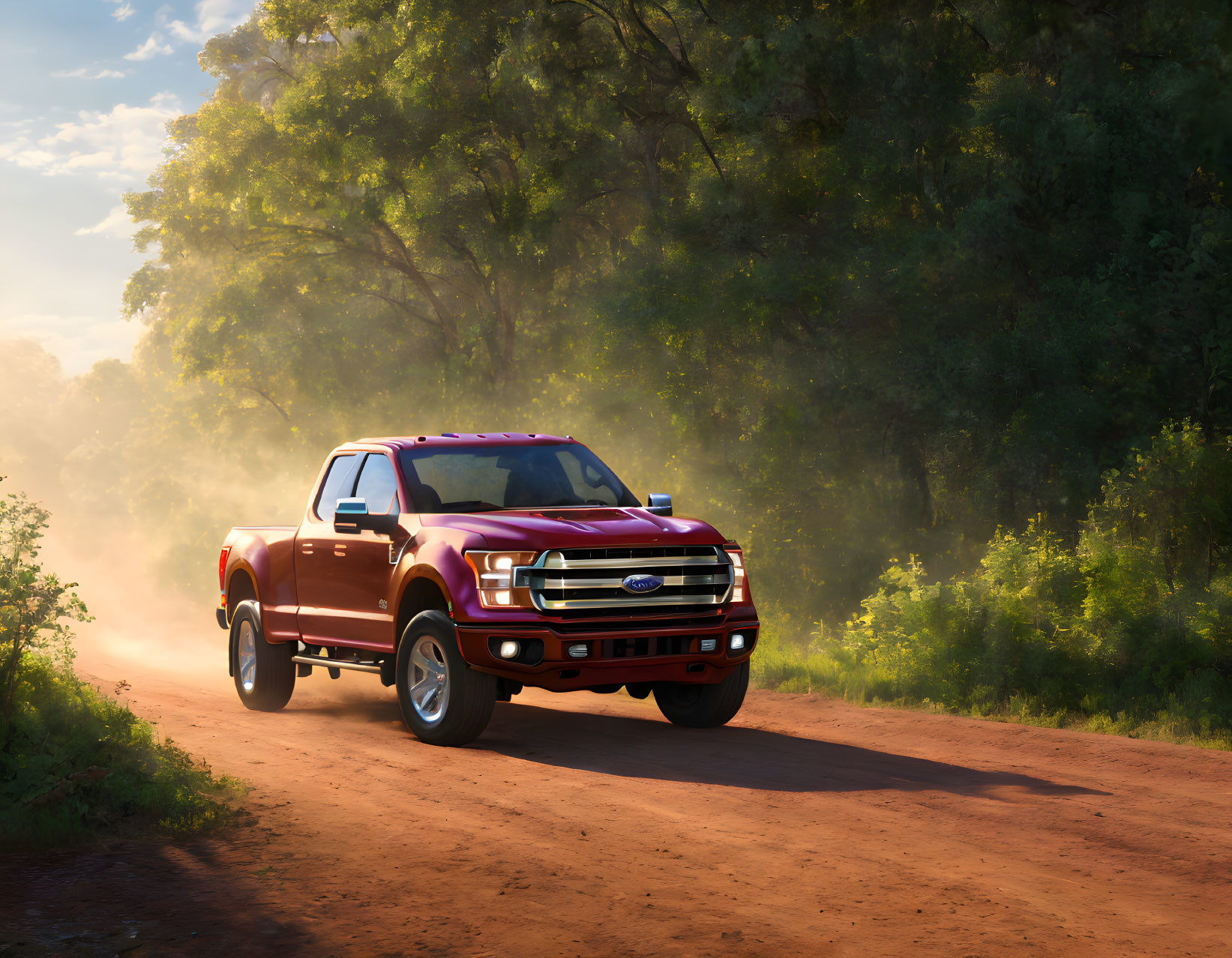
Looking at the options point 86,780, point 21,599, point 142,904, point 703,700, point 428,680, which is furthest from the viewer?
point 703,700

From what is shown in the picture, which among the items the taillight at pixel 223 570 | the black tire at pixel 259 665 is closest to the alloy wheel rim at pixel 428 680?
the black tire at pixel 259 665

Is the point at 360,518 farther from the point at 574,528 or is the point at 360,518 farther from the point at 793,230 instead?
the point at 793,230

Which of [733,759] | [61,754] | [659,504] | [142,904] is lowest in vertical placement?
[142,904]

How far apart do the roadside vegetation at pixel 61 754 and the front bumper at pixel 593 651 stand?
197 cm

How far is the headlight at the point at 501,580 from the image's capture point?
9406 millimetres

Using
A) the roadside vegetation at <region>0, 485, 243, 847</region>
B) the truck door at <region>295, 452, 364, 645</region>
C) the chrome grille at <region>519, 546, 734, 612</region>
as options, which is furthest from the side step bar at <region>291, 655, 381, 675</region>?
the roadside vegetation at <region>0, 485, 243, 847</region>

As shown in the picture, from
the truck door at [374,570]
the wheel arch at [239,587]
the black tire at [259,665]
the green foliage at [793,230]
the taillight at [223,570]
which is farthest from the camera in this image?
the green foliage at [793,230]

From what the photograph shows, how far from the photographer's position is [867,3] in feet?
71.2

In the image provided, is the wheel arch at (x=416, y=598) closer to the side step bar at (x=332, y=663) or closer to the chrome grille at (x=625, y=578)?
the side step bar at (x=332, y=663)

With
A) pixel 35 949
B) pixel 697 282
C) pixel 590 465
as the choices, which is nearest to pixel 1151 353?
pixel 697 282

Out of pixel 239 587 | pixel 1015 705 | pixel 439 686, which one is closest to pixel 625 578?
pixel 439 686

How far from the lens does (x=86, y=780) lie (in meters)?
7.27

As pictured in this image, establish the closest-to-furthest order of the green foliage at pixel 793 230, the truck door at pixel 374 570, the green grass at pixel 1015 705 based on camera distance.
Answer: the truck door at pixel 374 570 < the green grass at pixel 1015 705 < the green foliage at pixel 793 230

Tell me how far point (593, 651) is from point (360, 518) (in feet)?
8.02
